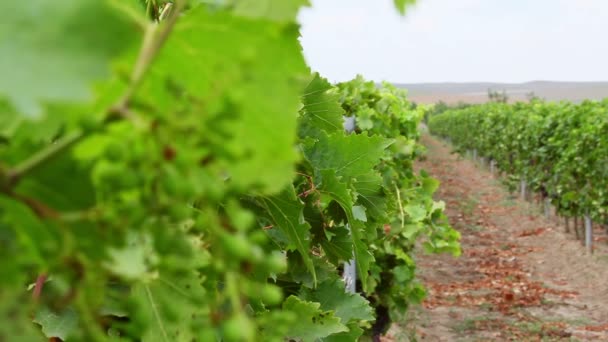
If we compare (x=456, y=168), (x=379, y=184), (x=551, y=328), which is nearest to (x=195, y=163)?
(x=379, y=184)

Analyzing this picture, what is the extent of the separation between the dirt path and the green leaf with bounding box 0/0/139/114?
869 centimetres

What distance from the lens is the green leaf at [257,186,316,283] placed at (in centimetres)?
156

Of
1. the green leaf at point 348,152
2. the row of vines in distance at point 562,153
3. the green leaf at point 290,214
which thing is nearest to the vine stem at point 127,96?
the green leaf at point 290,214

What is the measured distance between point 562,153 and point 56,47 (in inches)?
573

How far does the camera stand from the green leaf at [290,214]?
5.11ft

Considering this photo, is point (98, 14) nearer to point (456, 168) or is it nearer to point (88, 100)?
point (88, 100)

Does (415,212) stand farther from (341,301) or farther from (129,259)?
(129,259)

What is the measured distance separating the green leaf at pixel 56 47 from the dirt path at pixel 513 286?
28.5ft

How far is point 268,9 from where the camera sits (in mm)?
446

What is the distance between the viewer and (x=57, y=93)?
34 centimetres

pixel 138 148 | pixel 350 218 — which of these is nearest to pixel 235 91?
pixel 138 148

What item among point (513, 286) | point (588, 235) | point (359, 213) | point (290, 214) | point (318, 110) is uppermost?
point (318, 110)

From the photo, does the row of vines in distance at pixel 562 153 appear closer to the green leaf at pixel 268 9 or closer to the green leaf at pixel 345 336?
the green leaf at pixel 345 336

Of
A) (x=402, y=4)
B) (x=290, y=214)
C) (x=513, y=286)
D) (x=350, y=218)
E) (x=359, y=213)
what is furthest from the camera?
(x=513, y=286)
